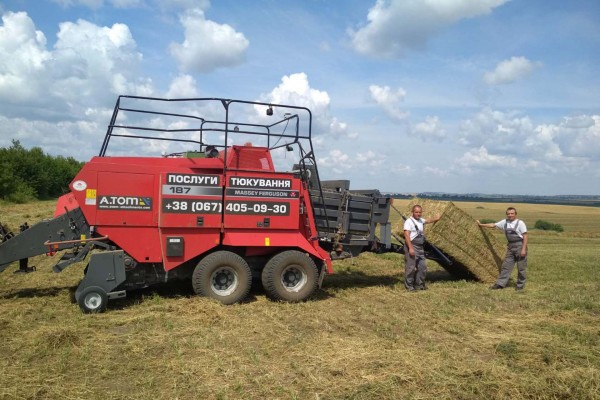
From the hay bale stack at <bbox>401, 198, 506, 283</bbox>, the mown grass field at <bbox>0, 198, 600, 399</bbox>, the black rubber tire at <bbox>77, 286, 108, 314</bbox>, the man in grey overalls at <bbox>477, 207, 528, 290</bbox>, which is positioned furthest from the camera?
the hay bale stack at <bbox>401, 198, 506, 283</bbox>

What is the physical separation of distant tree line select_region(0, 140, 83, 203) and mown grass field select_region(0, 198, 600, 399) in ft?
67.3

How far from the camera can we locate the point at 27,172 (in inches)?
1287

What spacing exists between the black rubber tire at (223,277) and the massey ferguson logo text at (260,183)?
3.64 ft

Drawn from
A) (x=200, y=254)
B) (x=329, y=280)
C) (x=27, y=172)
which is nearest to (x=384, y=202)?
(x=329, y=280)

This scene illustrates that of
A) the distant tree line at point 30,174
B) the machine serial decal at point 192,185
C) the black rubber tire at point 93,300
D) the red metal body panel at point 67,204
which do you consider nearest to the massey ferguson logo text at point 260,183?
the machine serial decal at point 192,185

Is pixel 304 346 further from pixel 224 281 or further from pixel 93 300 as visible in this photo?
pixel 93 300

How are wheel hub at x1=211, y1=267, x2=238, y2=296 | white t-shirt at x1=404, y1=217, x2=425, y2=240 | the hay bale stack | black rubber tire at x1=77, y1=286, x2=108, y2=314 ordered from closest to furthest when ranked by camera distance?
1. black rubber tire at x1=77, y1=286, x2=108, y2=314
2. wheel hub at x1=211, y1=267, x2=238, y2=296
3. white t-shirt at x1=404, y1=217, x2=425, y2=240
4. the hay bale stack

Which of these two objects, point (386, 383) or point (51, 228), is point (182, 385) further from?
point (51, 228)

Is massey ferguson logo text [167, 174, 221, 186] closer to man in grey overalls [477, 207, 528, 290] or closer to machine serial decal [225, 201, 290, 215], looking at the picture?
machine serial decal [225, 201, 290, 215]

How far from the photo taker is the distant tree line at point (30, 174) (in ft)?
93.1

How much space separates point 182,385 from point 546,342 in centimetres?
423

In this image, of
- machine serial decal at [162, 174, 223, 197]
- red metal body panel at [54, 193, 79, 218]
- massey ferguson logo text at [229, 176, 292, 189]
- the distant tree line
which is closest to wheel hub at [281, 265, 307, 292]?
massey ferguson logo text at [229, 176, 292, 189]

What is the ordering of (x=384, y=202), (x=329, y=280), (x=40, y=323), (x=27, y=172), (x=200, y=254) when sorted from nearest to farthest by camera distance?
(x=40, y=323) → (x=200, y=254) → (x=384, y=202) → (x=329, y=280) → (x=27, y=172)

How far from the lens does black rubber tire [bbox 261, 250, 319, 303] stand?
25.3 feet
